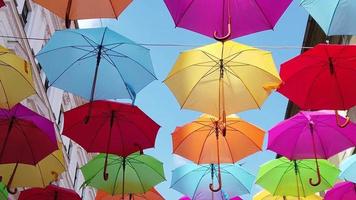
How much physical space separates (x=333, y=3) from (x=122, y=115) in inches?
154

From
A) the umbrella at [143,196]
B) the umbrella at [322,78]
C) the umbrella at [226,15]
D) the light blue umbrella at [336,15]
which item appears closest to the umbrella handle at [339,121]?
the umbrella at [322,78]

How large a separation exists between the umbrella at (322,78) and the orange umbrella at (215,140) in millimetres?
1796

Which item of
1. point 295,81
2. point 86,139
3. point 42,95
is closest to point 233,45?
point 295,81

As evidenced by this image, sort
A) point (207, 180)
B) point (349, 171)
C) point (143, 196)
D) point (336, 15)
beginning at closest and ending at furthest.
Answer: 1. point (336, 15)
2. point (349, 171)
3. point (207, 180)
4. point (143, 196)

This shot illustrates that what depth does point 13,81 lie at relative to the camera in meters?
7.38

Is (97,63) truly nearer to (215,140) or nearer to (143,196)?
(215,140)

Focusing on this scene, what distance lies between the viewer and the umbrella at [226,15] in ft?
21.5

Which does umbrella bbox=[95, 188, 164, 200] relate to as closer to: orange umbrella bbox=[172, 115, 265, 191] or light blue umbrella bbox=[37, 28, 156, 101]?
orange umbrella bbox=[172, 115, 265, 191]

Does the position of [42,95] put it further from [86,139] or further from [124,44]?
[124,44]

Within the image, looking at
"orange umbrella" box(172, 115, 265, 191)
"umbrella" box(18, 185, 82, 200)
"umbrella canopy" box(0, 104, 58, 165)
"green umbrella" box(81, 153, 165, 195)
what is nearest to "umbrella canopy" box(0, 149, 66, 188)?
"umbrella" box(18, 185, 82, 200)

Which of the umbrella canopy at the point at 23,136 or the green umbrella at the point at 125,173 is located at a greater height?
the umbrella canopy at the point at 23,136

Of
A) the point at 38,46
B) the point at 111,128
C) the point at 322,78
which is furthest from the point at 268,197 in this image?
the point at 38,46

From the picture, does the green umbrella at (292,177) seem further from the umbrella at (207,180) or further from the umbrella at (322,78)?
the umbrella at (322,78)

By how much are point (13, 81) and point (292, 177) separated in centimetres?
550
